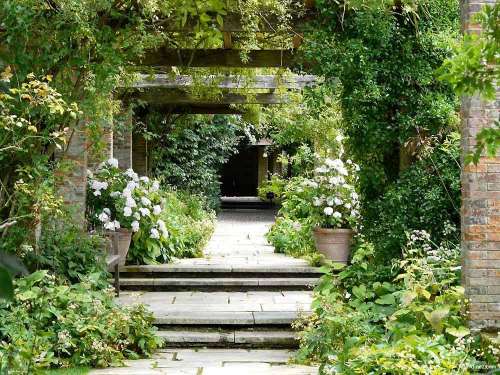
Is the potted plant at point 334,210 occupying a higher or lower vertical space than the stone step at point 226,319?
higher

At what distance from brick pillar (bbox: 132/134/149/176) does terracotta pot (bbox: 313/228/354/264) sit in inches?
232

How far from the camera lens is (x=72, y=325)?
5.66 meters

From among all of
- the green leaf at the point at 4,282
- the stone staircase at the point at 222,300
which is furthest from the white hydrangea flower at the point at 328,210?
the green leaf at the point at 4,282

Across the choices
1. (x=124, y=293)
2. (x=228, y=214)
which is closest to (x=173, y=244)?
(x=124, y=293)

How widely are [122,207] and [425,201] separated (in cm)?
435

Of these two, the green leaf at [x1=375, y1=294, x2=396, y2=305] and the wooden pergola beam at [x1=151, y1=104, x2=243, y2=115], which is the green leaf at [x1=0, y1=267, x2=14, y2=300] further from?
the wooden pergola beam at [x1=151, y1=104, x2=243, y2=115]

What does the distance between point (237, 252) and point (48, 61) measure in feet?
19.2

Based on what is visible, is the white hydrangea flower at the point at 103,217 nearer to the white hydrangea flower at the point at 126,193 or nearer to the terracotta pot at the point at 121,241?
the terracotta pot at the point at 121,241

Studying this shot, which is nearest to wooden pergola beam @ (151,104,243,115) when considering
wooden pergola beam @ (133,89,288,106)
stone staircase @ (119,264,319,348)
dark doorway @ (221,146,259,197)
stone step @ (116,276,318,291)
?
wooden pergola beam @ (133,89,288,106)

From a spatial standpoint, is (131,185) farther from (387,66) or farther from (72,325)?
(387,66)

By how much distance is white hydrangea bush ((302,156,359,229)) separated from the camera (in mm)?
10094

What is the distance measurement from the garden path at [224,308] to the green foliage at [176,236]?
280 millimetres

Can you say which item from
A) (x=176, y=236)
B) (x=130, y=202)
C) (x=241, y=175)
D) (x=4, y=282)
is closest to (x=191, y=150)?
(x=176, y=236)

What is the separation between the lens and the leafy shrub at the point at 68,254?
253 inches
